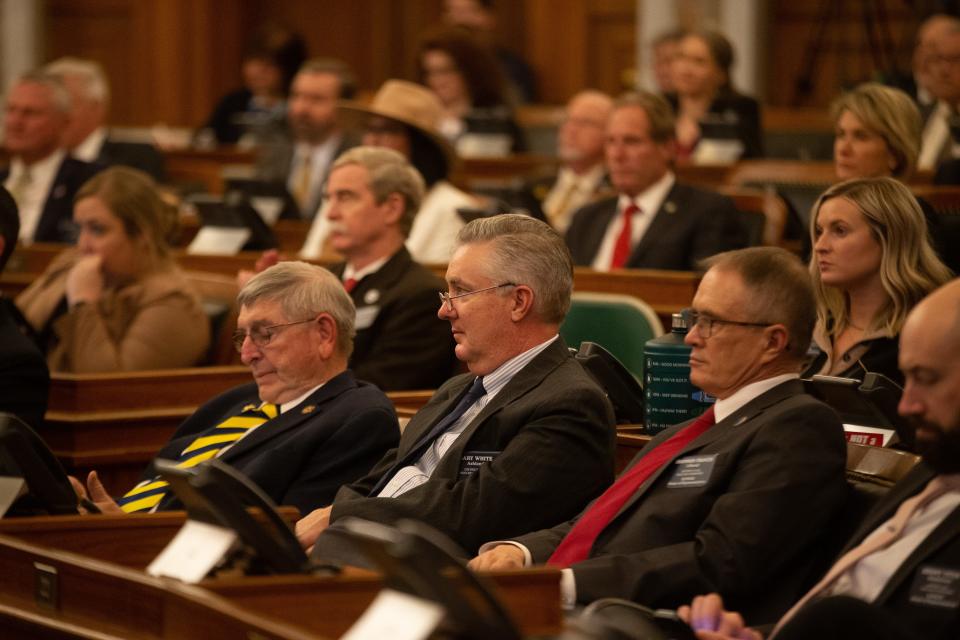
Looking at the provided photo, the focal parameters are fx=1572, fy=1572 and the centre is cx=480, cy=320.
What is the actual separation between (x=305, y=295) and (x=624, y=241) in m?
2.27

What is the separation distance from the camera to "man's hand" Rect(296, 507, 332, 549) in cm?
311

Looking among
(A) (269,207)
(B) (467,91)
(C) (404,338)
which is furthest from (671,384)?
(B) (467,91)

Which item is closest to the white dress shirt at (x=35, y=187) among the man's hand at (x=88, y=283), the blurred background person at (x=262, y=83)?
the man's hand at (x=88, y=283)

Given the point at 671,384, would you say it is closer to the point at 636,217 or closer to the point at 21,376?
the point at 21,376

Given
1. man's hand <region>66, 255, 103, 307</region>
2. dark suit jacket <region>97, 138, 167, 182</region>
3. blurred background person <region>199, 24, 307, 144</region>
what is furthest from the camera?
blurred background person <region>199, 24, 307, 144</region>

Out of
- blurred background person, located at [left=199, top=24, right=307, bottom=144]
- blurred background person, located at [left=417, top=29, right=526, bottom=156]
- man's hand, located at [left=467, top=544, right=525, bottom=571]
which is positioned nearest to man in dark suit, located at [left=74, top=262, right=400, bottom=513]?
man's hand, located at [left=467, top=544, right=525, bottom=571]

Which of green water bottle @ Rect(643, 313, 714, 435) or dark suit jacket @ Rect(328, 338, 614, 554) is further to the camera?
green water bottle @ Rect(643, 313, 714, 435)

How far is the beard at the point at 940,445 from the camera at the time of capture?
2.26 meters

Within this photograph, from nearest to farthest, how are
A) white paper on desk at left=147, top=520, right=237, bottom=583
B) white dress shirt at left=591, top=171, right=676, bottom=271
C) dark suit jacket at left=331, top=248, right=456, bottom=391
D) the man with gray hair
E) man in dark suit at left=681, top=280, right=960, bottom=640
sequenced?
1. man in dark suit at left=681, top=280, right=960, bottom=640
2. white paper on desk at left=147, top=520, right=237, bottom=583
3. dark suit jacket at left=331, top=248, right=456, bottom=391
4. white dress shirt at left=591, top=171, right=676, bottom=271
5. the man with gray hair

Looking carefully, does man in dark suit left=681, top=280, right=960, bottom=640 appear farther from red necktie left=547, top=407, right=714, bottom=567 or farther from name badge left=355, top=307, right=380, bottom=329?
name badge left=355, top=307, right=380, bottom=329

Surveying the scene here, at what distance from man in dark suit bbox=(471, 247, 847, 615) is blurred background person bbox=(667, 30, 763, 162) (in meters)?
4.61

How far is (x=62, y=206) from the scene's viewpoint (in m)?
6.46

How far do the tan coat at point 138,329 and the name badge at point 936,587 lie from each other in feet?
9.03

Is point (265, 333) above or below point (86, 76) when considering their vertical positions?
below
